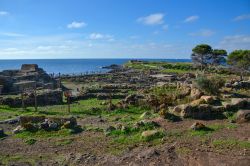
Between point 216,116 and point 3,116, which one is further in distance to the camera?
point 3,116

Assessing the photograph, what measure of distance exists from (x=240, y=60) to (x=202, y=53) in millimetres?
16757

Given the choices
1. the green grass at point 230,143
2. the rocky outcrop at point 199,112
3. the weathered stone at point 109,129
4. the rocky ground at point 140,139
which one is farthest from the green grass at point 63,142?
the green grass at point 230,143

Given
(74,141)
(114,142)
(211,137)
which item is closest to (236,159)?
(211,137)

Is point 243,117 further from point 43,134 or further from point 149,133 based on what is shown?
point 43,134

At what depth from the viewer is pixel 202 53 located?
84.2 meters

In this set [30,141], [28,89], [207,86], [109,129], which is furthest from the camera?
[28,89]

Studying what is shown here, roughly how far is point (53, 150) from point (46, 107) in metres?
14.3

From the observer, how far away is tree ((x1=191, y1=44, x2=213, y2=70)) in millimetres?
83363

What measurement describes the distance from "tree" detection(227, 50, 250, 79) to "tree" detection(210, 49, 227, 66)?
42.9 feet

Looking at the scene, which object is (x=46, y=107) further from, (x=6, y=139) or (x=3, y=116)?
(x=6, y=139)

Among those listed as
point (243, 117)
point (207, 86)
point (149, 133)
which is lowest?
point (149, 133)

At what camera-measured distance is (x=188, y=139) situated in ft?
50.8

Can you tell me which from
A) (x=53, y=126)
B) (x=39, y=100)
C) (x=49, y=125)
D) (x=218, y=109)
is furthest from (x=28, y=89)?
(x=218, y=109)

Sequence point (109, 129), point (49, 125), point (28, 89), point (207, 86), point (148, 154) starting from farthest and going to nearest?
point (28, 89) < point (207, 86) < point (49, 125) < point (109, 129) < point (148, 154)
